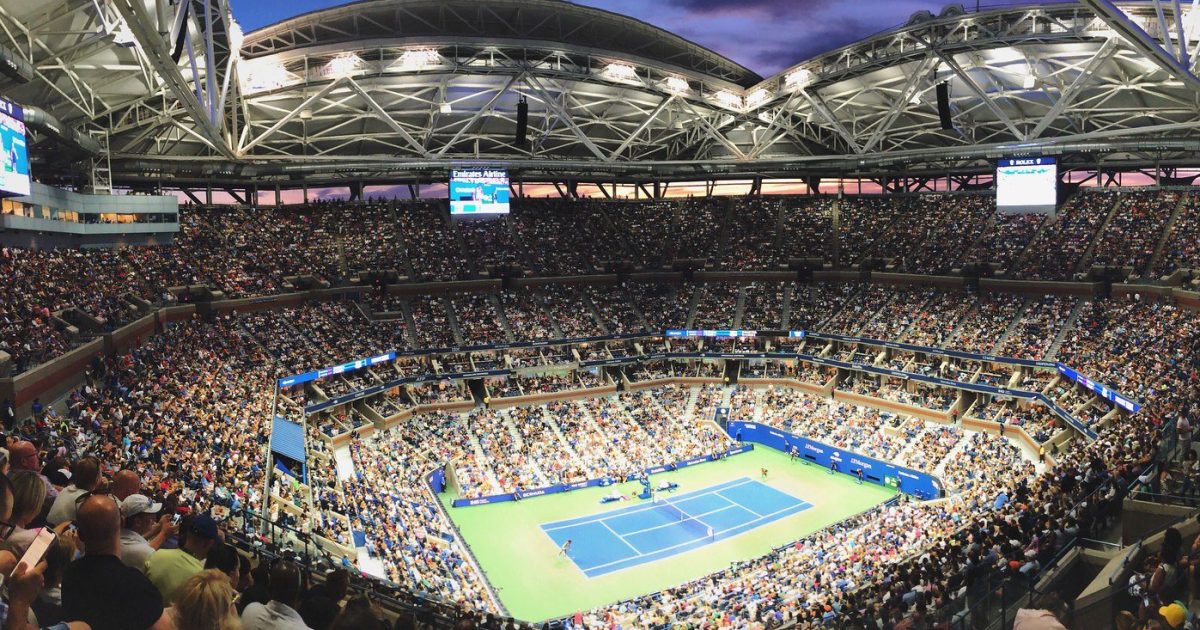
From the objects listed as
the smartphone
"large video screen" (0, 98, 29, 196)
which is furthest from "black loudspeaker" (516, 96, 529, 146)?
the smartphone

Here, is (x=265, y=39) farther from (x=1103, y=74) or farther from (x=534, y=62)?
(x=1103, y=74)

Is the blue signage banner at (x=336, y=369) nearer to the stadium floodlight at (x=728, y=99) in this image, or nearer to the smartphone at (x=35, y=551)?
the stadium floodlight at (x=728, y=99)

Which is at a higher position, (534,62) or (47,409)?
(534,62)

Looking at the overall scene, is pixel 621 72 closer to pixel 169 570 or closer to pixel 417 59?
pixel 417 59

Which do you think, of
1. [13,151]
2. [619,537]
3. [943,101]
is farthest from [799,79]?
[13,151]

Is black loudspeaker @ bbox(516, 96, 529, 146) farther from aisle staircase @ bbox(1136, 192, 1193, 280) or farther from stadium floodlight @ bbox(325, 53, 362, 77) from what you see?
aisle staircase @ bbox(1136, 192, 1193, 280)

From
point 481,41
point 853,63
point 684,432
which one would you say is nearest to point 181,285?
point 481,41

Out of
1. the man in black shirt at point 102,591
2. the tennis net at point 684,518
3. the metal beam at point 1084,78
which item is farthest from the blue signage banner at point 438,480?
the man in black shirt at point 102,591
